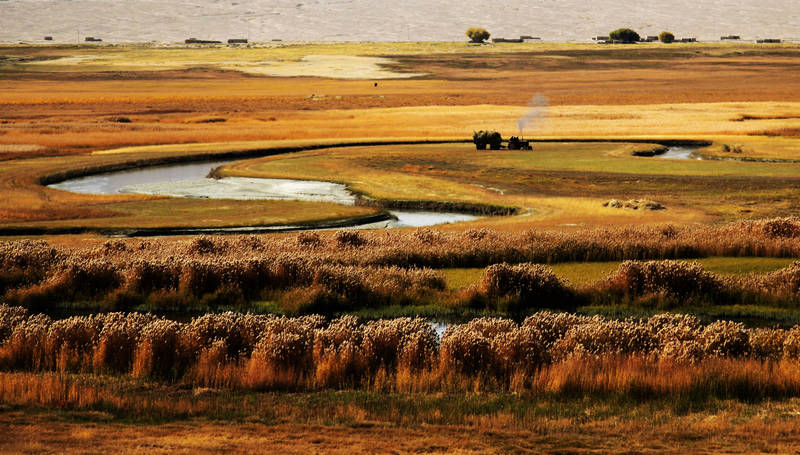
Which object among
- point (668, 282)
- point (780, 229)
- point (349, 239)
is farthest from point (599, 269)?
point (349, 239)

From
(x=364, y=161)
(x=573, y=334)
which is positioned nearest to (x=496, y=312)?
(x=573, y=334)

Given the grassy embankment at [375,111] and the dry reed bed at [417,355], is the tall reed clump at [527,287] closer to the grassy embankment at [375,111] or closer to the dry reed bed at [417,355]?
the dry reed bed at [417,355]

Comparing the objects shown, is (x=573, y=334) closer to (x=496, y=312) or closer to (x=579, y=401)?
(x=579, y=401)

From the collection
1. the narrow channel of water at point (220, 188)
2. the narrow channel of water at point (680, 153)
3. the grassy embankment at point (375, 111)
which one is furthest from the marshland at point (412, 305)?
the narrow channel of water at point (680, 153)

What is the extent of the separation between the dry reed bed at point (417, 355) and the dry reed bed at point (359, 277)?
16.3 ft

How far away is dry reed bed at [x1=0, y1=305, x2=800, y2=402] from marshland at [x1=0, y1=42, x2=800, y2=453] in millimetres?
54

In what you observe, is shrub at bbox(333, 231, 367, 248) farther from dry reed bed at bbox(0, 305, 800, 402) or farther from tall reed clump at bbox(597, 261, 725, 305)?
dry reed bed at bbox(0, 305, 800, 402)

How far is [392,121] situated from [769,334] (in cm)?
7358

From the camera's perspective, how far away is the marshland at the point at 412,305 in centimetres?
1430

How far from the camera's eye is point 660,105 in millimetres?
108062

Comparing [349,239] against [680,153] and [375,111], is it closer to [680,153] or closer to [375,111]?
[680,153]

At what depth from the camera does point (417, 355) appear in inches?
707

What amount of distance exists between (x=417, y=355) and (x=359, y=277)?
7.97 metres

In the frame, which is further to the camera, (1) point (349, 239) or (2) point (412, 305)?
(1) point (349, 239)
